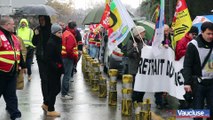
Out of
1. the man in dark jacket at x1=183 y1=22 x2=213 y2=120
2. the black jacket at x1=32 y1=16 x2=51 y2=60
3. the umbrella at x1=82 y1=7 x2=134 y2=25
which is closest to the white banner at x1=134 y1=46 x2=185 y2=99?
the man in dark jacket at x1=183 y1=22 x2=213 y2=120

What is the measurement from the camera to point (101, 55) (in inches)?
738

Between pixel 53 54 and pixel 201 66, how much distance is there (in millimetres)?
3194

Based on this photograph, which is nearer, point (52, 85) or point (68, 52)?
point (52, 85)

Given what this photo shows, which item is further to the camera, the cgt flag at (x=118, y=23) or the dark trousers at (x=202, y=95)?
the cgt flag at (x=118, y=23)

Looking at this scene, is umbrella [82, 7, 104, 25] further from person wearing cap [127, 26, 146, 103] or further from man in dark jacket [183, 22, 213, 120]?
man in dark jacket [183, 22, 213, 120]

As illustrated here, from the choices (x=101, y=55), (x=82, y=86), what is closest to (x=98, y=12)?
(x=101, y=55)

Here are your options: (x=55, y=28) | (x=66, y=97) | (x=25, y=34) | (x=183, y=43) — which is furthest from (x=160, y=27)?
(x=25, y=34)

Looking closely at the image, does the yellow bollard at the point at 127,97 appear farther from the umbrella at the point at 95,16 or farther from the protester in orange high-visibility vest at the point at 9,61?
the umbrella at the point at 95,16

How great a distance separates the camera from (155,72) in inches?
349

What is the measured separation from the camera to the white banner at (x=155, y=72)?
29.0 feet

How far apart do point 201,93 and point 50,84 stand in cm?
325

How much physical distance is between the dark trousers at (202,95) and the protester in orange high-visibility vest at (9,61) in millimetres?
3212

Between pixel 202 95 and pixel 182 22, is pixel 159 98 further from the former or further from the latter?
pixel 202 95

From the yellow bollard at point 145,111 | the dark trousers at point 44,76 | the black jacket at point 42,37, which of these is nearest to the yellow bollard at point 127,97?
the yellow bollard at point 145,111
